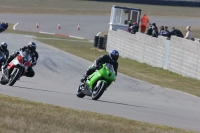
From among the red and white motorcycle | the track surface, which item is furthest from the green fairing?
the track surface

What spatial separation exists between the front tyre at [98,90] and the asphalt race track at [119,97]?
14 cm

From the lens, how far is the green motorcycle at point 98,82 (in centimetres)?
1333

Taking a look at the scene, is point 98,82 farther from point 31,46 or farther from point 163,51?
point 163,51

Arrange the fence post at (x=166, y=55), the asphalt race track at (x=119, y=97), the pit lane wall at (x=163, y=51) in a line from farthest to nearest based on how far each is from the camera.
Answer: the fence post at (x=166, y=55) → the pit lane wall at (x=163, y=51) → the asphalt race track at (x=119, y=97)

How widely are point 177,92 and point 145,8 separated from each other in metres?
46.5

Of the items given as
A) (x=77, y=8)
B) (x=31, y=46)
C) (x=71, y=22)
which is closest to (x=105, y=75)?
(x=31, y=46)

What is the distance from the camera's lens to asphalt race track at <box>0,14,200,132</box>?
11852 millimetres

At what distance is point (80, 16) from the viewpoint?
58.3 m

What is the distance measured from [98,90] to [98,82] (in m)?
0.23

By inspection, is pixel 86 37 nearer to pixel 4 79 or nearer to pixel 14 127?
pixel 4 79

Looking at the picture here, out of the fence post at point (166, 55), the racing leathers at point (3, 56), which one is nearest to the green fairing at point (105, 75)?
the racing leathers at point (3, 56)

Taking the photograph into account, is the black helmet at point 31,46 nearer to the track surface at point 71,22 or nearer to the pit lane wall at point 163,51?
the pit lane wall at point 163,51

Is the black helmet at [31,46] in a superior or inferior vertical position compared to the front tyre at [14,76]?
superior

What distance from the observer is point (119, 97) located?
1545 cm
